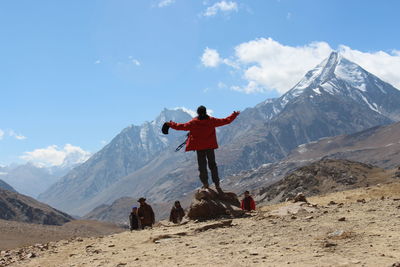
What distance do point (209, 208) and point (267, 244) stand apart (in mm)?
4689

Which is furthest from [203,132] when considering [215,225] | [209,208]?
[215,225]

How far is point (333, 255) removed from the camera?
7.97 metres

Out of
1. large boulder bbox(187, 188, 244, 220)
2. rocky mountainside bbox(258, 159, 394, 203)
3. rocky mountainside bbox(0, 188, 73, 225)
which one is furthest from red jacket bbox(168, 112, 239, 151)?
rocky mountainside bbox(0, 188, 73, 225)

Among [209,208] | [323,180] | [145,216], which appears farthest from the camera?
[323,180]

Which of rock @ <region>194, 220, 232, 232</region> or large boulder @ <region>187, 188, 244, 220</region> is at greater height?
large boulder @ <region>187, 188, 244, 220</region>

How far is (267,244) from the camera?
30.7 feet

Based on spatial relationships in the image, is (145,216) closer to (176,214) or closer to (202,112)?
(176,214)

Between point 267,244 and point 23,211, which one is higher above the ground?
point 23,211

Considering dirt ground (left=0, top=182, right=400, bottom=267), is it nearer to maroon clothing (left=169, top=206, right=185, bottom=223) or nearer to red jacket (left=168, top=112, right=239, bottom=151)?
red jacket (left=168, top=112, right=239, bottom=151)

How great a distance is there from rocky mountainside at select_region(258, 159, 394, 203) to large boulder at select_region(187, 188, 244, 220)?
79.1 metres

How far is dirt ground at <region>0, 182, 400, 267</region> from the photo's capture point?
808 centimetres

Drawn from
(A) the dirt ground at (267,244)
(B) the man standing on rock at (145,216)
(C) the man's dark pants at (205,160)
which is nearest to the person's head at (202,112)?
(C) the man's dark pants at (205,160)

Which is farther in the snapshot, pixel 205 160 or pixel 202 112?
pixel 205 160

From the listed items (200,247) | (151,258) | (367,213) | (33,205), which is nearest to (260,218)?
(367,213)
